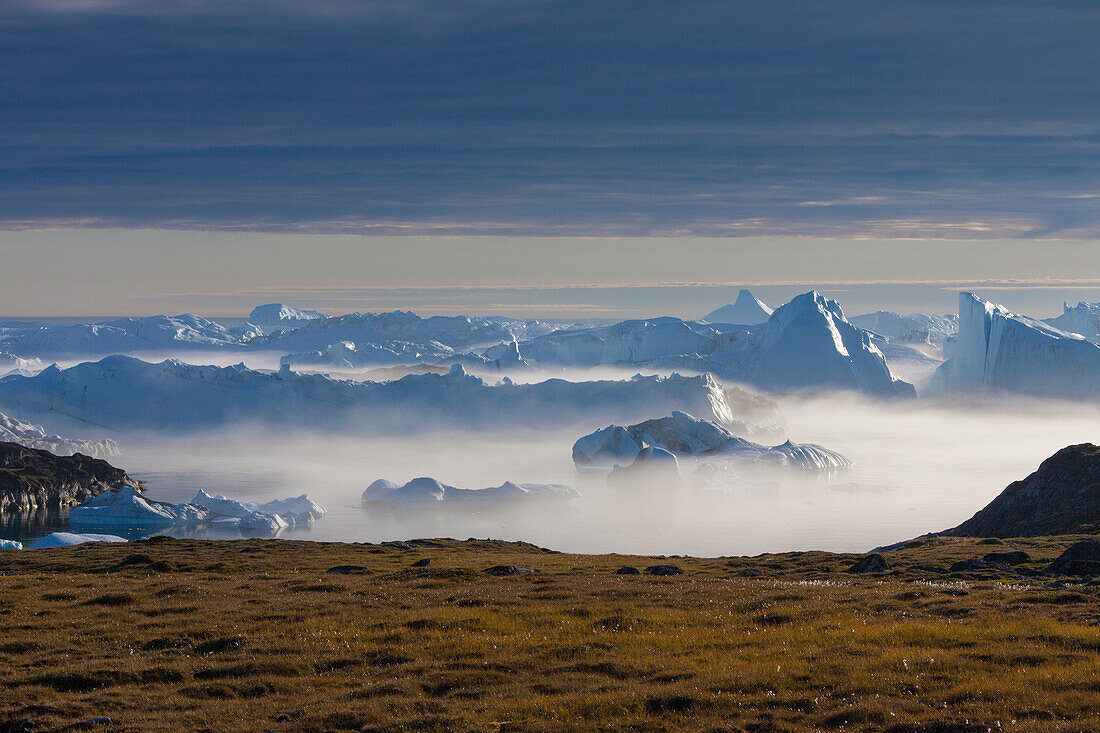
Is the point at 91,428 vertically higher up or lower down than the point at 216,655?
higher up

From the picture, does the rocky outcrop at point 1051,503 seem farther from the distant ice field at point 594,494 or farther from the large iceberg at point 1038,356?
the large iceberg at point 1038,356

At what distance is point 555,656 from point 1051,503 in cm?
5531

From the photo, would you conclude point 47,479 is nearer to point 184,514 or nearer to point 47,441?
point 184,514

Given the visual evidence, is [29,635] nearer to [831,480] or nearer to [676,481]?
[676,481]

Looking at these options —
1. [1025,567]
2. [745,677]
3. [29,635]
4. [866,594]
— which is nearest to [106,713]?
[29,635]

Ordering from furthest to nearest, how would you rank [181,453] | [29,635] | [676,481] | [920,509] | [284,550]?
[181,453], [676,481], [920,509], [284,550], [29,635]

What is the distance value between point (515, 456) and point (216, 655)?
170612 mm

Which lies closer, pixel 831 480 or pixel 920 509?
pixel 920 509

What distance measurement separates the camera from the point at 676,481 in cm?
13588

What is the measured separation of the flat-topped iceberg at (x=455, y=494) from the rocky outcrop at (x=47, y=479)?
3351 centimetres

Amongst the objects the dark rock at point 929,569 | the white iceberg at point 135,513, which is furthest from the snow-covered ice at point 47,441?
the dark rock at point 929,569

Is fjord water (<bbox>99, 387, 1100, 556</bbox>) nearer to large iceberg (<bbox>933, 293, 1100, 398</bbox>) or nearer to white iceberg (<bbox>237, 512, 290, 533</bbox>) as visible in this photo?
white iceberg (<bbox>237, 512, 290, 533</bbox>)

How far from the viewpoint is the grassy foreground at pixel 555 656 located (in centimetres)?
1250

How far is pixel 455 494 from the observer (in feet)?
416
